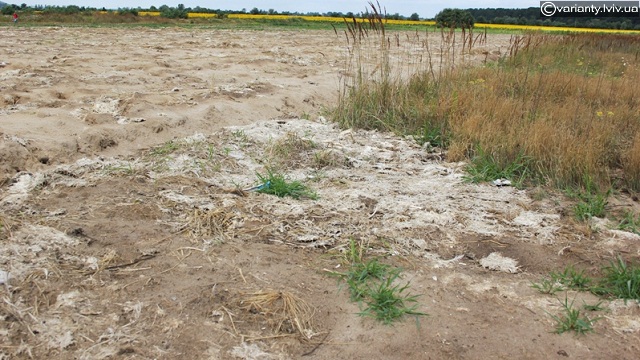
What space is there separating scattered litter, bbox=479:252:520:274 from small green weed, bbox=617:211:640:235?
0.88 metres

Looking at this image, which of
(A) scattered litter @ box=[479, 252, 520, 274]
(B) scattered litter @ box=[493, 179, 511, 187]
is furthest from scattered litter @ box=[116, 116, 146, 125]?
(A) scattered litter @ box=[479, 252, 520, 274]

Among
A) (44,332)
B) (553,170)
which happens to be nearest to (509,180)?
(553,170)

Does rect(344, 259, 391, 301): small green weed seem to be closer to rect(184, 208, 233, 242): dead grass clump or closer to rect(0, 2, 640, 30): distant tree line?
rect(184, 208, 233, 242): dead grass clump

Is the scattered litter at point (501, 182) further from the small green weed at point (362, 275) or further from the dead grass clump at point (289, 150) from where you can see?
the small green weed at point (362, 275)

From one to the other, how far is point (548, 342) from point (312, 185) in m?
2.03

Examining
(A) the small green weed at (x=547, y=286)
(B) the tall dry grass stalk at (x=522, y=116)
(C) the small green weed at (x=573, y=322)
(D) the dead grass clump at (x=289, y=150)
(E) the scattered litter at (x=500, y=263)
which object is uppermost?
(B) the tall dry grass stalk at (x=522, y=116)

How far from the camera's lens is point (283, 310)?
8.23ft

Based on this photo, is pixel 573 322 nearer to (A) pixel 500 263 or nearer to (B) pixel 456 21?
(A) pixel 500 263

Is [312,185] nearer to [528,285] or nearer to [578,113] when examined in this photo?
[528,285]

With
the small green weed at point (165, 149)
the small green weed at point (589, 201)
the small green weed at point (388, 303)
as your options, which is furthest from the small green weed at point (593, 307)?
the small green weed at point (165, 149)

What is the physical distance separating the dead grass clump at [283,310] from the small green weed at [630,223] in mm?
2115

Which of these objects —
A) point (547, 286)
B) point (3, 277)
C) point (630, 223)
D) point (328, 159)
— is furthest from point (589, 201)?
point (3, 277)

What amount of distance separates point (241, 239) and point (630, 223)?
7.77 feet

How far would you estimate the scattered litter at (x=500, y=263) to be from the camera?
3066 millimetres
